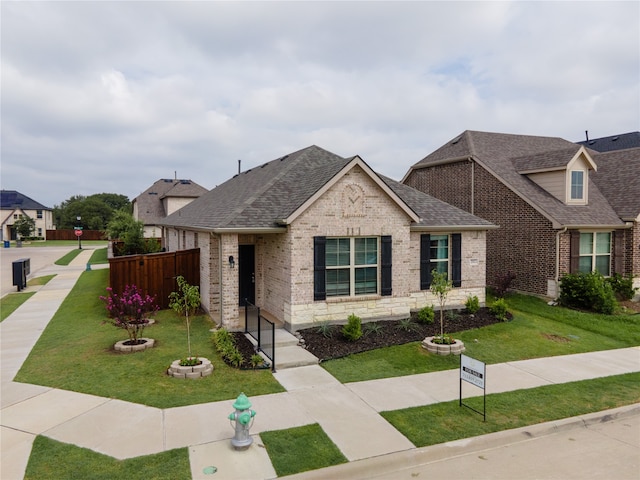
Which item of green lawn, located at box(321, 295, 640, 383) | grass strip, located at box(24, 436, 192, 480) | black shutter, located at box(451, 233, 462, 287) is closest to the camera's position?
grass strip, located at box(24, 436, 192, 480)

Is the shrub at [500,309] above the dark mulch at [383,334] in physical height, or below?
above

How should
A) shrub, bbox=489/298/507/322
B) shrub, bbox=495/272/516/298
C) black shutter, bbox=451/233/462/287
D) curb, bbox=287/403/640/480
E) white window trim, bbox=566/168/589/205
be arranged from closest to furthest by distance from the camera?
curb, bbox=287/403/640/480 → shrub, bbox=489/298/507/322 → black shutter, bbox=451/233/462/287 → shrub, bbox=495/272/516/298 → white window trim, bbox=566/168/589/205

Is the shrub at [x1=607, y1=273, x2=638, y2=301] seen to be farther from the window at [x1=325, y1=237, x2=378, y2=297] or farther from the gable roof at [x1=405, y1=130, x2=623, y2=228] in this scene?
the window at [x1=325, y1=237, x2=378, y2=297]

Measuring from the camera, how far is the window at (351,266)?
12.6 m

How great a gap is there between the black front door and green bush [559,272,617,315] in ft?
36.7

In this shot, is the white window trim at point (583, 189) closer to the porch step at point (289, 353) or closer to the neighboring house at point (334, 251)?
the neighboring house at point (334, 251)

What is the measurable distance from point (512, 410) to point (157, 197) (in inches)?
1873

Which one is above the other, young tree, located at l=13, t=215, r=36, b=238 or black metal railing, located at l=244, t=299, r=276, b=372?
young tree, located at l=13, t=215, r=36, b=238

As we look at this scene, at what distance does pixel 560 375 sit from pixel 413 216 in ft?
18.9

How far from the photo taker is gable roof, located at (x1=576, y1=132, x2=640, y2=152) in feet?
95.4

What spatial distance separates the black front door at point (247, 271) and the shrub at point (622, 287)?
14.0 metres

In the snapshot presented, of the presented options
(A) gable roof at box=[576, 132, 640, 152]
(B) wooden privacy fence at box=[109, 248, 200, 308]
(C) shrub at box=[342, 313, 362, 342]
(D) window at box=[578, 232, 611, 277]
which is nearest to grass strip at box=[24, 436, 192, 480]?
(C) shrub at box=[342, 313, 362, 342]

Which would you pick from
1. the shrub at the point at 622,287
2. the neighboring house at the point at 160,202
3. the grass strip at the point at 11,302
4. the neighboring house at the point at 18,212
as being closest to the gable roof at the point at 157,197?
the neighboring house at the point at 160,202

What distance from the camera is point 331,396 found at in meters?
8.34
